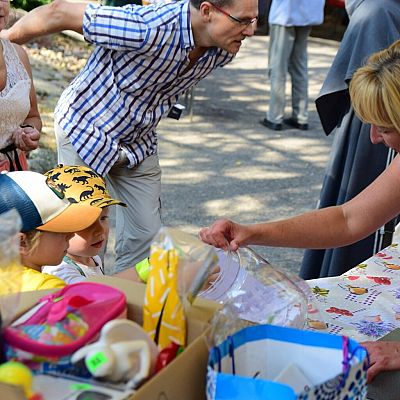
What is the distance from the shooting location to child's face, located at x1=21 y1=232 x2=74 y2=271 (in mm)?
1889

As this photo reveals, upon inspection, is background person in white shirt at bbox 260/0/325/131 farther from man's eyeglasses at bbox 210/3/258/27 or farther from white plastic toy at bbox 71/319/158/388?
white plastic toy at bbox 71/319/158/388

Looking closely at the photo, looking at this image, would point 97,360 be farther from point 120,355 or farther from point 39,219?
point 39,219

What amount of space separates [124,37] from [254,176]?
2994mm

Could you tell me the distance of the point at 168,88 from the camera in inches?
123

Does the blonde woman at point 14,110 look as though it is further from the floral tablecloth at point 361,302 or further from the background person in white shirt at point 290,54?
the background person in white shirt at point 290,54

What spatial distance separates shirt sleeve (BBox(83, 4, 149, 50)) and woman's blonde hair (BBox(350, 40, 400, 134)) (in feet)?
2.92

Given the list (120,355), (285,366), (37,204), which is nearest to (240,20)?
(37,204)

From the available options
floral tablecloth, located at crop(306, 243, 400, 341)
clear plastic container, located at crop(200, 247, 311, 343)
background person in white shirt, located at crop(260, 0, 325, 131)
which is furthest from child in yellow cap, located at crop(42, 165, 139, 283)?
background person in white shirt, located at crop(260, 0, 325, 131)

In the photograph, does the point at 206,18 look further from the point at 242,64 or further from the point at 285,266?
the point at 242,64

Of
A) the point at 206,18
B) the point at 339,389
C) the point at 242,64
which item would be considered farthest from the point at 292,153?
the point at 339,389

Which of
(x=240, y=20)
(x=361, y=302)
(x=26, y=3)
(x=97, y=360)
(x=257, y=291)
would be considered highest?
(x=240, y=20)

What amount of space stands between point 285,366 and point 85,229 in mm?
972

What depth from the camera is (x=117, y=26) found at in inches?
112

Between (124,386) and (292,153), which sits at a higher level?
(124,386)
